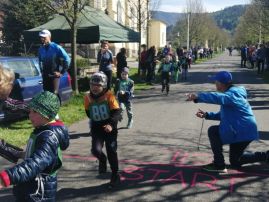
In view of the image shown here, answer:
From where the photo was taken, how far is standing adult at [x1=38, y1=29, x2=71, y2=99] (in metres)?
10.1

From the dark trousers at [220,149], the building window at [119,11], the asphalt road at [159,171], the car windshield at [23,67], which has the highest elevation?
the building window at [119,11]

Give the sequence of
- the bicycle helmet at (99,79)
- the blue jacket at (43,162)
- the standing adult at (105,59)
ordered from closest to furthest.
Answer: the blue jacket at (43,162) < the bicycle helmet at (99,79) < the standing adult at (105,59)

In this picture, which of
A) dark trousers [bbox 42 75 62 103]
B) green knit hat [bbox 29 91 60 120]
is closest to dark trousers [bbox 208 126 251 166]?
green knit hat [bbox 29 91 60 120]

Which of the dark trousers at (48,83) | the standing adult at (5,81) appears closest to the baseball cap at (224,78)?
the standing adult at (5,81)

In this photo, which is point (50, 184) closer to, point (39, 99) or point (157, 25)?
point (39, 99)

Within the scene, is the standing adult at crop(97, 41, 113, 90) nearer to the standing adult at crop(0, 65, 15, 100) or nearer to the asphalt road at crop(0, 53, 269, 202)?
the asphalt road at crop(0, 53, 269, 202)

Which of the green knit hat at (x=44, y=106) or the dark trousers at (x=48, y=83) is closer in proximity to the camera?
the green knit hat at (x=44, y=106)

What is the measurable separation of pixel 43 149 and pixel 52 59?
23.1 feet

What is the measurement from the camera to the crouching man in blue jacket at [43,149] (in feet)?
10.9

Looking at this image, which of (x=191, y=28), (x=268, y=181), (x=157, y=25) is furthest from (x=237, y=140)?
(x=157, y=25)

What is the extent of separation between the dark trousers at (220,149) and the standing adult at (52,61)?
→ 4.48 meters

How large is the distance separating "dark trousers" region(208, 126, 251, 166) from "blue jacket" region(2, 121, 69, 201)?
3486 millimetres

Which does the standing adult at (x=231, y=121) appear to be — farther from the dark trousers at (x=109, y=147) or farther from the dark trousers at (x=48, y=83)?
the dark trousers at (x=48, y=83)

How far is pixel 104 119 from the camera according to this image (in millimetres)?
6039
